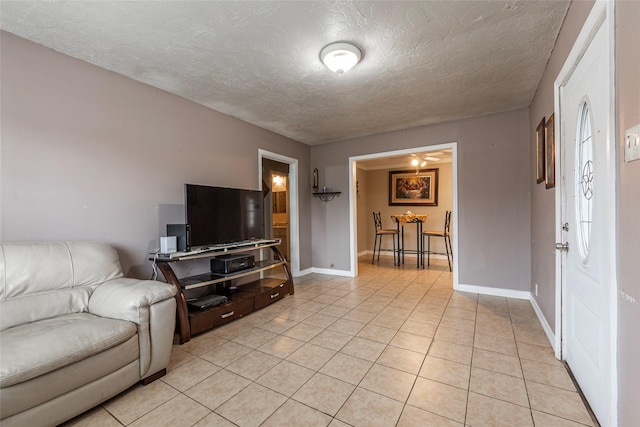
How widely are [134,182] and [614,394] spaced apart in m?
3.49

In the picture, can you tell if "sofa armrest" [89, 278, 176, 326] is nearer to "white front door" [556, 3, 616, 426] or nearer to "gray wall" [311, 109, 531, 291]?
"white front door" [556, 3, 616, 426]

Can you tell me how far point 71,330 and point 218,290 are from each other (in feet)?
5.93

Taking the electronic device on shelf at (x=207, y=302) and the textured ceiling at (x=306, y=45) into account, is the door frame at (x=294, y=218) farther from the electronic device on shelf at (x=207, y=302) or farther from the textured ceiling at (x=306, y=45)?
the electronic device on shelf at (x=207, y=302)

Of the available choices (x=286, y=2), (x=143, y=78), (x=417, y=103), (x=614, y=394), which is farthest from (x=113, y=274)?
(x=417, y=103)

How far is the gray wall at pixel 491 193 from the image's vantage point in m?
3.38

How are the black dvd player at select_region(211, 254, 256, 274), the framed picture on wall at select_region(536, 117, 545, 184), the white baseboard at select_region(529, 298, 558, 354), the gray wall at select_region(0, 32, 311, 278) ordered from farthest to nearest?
the black dvd player at select_region(211, 254, 256, 274) < the framed picture on wall at select_region(536, 117, 545, 184) < the white baseboard at select_region(529, 298, 558, 354) < the gray wall at select_region(0, 32, 311, 278)

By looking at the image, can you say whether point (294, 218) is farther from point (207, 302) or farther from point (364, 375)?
point (364, 375)

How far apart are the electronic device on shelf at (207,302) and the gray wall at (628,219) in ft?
9.10

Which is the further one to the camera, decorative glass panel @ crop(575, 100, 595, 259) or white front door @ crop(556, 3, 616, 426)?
decorative glass panel @ crop(575, 100, 595, 259)

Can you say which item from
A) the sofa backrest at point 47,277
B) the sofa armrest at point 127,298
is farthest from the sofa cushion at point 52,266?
the sofa armrest at point 127,298

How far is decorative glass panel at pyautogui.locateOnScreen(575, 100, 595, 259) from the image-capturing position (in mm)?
1522

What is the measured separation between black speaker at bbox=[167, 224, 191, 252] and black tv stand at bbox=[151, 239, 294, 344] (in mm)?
144

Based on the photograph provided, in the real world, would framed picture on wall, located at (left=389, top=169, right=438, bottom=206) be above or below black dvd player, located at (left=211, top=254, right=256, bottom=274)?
above

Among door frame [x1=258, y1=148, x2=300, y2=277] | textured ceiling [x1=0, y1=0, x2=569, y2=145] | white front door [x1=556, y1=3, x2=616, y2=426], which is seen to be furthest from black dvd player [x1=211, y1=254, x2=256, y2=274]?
white front door [x1=556, y1=3, x2=616, y2=426]
